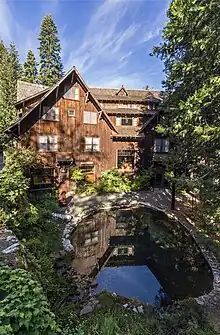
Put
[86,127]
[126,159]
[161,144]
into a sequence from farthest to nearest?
[126,159] < [161,144] < [86,127]

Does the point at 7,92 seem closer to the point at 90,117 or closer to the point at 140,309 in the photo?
the point at 90,117

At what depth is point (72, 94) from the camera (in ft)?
60.2

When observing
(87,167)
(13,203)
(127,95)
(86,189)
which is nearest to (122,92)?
(127,95)

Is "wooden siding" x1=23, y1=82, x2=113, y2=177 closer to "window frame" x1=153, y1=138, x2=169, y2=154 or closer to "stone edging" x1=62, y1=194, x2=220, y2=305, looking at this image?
"window frame" x1=153, y1=138, x2=169, y2=154

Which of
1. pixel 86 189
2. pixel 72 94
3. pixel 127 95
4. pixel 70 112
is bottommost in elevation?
pixel 86 189

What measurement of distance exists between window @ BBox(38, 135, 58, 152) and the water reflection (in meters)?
6.54

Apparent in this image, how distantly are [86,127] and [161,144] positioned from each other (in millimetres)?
7536

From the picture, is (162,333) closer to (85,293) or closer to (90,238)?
(85,293)

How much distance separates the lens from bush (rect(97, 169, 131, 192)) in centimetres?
1922

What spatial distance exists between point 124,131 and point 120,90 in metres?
4.77

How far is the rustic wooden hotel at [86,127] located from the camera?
56.2 feet

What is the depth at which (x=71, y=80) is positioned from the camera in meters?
18.0

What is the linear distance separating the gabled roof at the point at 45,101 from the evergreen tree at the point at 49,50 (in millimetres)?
18846

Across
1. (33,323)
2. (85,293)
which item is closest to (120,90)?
(85,293)
